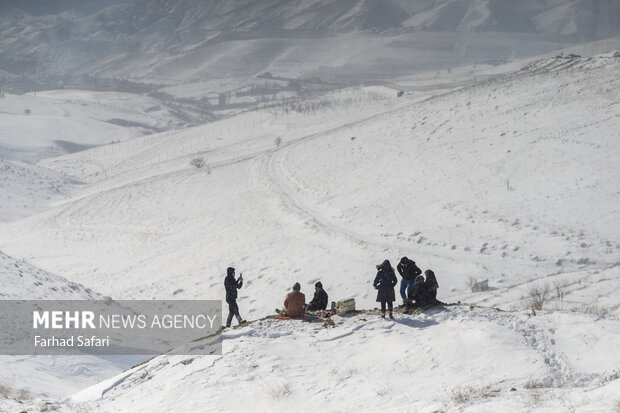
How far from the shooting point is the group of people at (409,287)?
16.3 meters

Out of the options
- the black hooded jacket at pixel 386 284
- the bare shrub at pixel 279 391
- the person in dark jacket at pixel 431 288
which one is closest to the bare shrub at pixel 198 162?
the black hooded jacket at pixel 386 284

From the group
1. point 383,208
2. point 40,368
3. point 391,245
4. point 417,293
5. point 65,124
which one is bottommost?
point 40,368

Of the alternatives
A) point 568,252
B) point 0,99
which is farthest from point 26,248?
point 0,99

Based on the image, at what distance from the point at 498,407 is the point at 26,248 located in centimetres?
4832

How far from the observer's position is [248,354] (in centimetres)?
1491

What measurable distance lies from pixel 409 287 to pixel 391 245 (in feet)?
61.6

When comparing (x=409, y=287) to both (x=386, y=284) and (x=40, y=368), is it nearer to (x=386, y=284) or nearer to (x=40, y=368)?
(x=386, y=284)

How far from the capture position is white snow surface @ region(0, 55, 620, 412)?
12.9 m

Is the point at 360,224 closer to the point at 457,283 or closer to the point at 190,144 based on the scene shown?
the point at 457,283

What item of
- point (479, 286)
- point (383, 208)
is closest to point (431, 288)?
point (479, 286)

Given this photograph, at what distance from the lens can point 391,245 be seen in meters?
35.8

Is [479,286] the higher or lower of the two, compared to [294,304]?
lower

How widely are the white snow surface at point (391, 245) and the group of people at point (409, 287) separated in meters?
0.53

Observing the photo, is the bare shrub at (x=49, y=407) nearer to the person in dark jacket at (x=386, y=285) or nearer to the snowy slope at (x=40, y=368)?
the snowy slope at (x=40, y=368)
